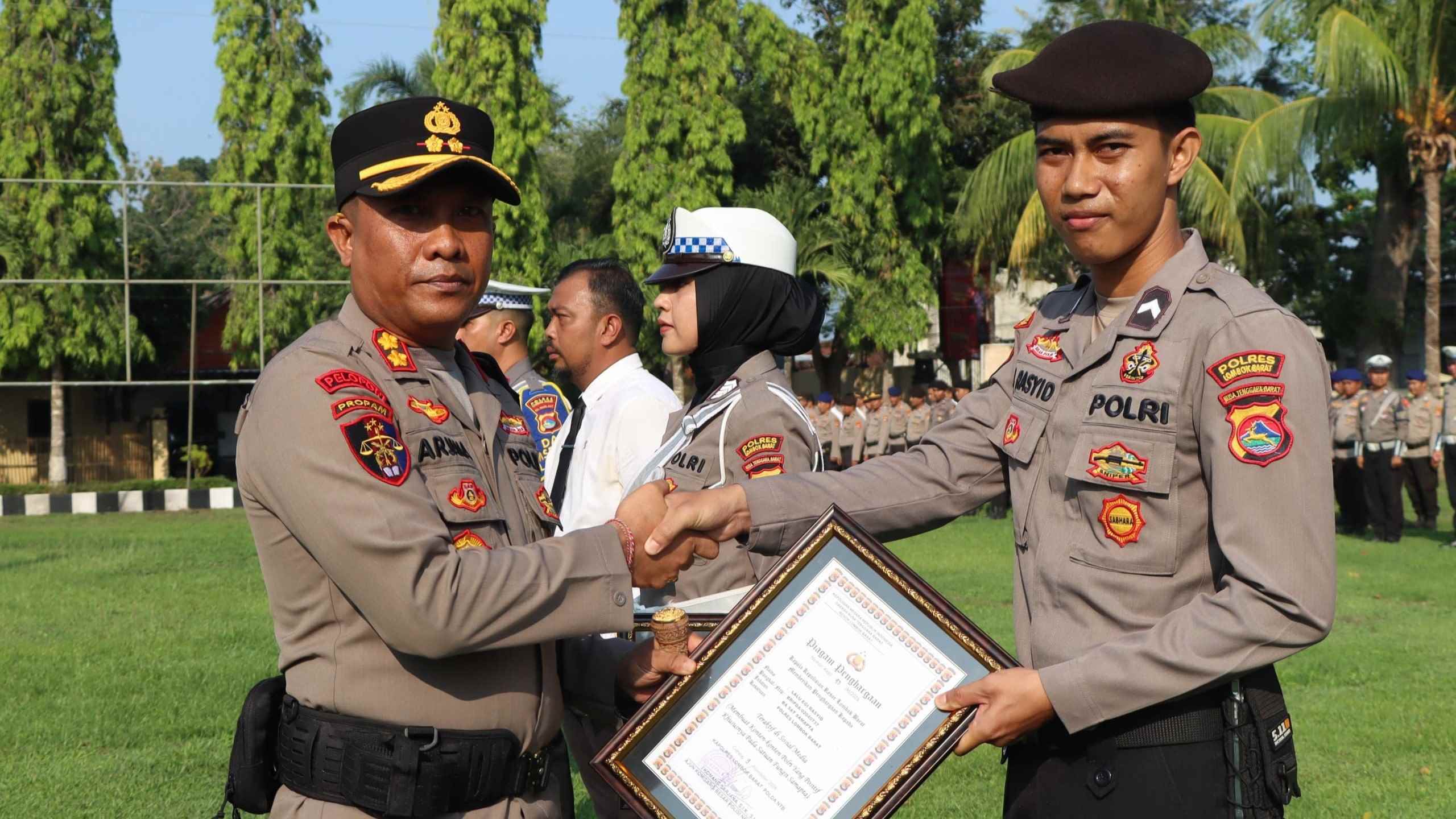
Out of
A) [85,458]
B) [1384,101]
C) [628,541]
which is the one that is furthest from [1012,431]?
[85,458]

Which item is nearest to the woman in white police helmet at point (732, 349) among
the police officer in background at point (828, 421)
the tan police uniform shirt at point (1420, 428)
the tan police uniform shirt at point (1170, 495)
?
the tan police uniform shirt at point (1170, 495)

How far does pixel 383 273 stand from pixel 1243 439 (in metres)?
1.60

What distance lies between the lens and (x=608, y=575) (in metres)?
2.47

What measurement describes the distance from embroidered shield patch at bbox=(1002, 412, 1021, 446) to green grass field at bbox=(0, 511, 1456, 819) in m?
3.09

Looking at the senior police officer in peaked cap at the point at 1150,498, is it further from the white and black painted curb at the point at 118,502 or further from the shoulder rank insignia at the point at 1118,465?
the white and black painted curb at the point at 118,502

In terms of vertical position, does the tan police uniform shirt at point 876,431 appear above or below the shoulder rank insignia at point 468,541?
below

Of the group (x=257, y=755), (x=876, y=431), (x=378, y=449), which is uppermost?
(x=378, y=449)

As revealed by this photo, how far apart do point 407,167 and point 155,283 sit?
19.5 metres

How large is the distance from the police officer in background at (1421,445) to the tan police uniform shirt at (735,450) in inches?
593

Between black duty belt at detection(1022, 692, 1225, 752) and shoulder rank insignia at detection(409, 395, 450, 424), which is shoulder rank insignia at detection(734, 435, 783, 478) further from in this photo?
black duty belt at detection(1022, 692, 1225, 752)

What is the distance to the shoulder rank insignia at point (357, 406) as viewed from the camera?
2277 millimetres

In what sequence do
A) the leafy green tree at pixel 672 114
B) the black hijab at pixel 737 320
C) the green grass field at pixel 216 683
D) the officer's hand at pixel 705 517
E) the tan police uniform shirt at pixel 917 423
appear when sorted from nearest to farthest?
1. the officer's hand at pixel 705 517
2. the black hijab at pixel 737 320
3. the green grass field at pixel 216 683
4. the tan police uniform shirt at pixel 917 423
5. the leafy green tree at pixel 672 114

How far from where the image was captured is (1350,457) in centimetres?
1703

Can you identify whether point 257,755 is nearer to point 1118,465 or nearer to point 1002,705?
point 1002,705
